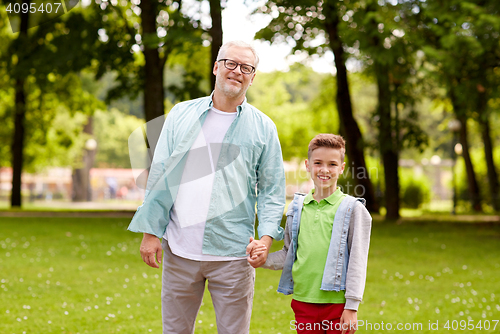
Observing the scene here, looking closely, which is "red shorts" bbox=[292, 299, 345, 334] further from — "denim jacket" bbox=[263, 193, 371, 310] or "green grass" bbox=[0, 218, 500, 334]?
"green grass" bbox=[0, 218, 500, 334]

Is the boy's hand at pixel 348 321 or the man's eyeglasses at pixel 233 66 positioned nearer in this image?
the boy's hand at pixel 348 321

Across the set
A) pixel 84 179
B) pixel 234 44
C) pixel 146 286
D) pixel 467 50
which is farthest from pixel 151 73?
pixel 84 179

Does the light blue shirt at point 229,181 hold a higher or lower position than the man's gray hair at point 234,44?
lower

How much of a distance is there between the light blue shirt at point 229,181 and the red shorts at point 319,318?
45cm

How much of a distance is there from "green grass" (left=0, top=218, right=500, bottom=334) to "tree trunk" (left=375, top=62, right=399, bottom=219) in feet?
15.0

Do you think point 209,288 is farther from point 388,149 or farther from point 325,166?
Answer: point 388,149

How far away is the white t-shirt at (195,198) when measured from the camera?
3139mm

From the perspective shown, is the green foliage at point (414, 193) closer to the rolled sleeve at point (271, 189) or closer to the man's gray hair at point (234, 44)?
the rolled sleeve at point (271, 189)

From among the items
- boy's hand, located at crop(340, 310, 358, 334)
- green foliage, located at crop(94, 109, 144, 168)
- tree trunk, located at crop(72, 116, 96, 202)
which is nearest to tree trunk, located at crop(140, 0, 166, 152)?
boy's hand, located at crop(340, 310, 358, 334)

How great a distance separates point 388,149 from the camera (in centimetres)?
1717

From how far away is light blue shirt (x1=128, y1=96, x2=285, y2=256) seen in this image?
10.3 feet

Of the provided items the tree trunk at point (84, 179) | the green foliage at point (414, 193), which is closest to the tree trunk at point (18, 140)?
the tree trunk at point (84, 179)

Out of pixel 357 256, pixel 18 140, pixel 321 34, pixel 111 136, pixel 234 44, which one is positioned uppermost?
pixel 111 136

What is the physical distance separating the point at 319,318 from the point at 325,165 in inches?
34.4
